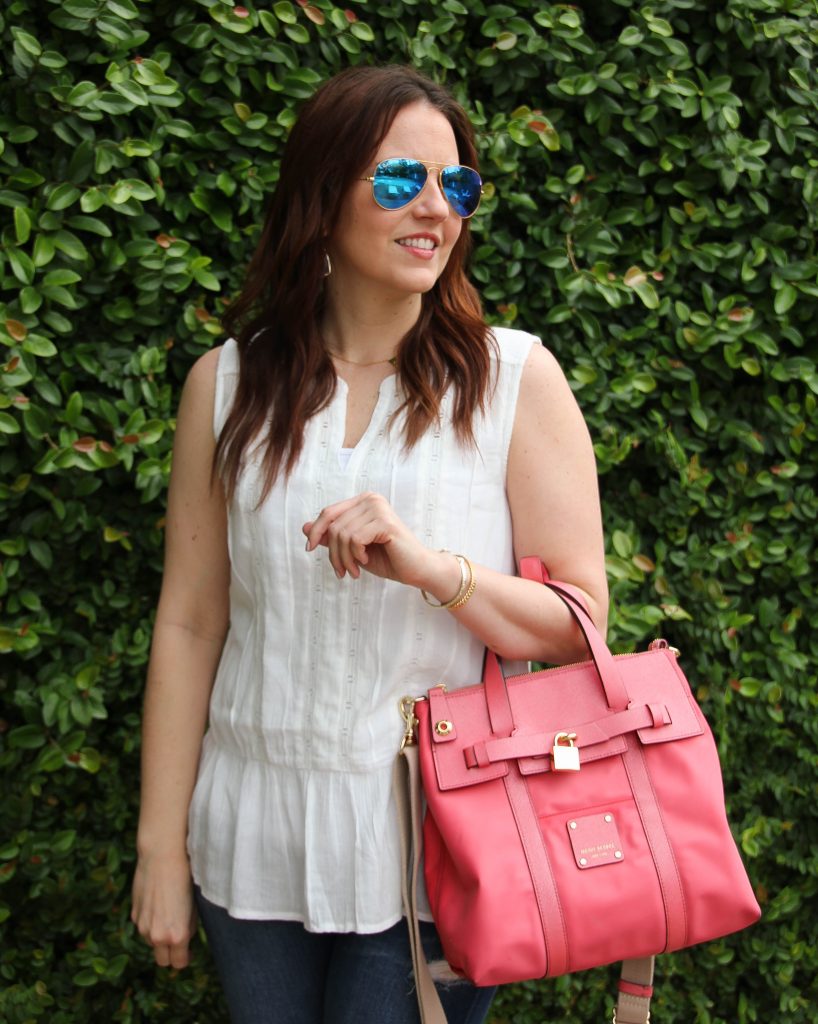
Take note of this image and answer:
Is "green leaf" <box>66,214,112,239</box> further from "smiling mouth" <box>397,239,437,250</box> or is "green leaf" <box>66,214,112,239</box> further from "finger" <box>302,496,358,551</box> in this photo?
Answer: "finger" <box>302,496,358,551</box>

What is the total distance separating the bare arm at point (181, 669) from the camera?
1938mm

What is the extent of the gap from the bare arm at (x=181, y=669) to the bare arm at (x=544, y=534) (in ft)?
1.24

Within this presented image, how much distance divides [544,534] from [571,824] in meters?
0.44

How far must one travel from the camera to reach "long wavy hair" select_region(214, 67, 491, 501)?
184 cm

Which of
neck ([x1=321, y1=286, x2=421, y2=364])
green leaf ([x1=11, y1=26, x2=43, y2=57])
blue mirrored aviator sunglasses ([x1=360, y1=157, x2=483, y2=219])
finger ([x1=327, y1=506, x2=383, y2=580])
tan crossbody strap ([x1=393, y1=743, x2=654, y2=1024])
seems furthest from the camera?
green leaf ([x1=11, y1=26, x2=43, y2=57])

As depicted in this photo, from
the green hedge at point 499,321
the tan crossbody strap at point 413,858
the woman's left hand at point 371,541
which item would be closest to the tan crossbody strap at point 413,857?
the tan crossbody strap at point 413,858

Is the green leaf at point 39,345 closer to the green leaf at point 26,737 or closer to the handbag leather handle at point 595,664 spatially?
the green leaf at point 26,737

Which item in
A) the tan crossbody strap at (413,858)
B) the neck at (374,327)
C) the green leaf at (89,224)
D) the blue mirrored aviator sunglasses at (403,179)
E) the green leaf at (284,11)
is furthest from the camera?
the green leaf at (284,11)

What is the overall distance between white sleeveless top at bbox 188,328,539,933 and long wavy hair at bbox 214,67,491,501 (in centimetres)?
4

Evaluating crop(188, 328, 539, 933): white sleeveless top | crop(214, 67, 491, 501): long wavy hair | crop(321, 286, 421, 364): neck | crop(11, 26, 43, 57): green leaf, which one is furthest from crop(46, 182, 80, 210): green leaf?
crop(188, 328, 539, 933): white sleeveless top

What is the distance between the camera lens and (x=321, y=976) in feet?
6.12

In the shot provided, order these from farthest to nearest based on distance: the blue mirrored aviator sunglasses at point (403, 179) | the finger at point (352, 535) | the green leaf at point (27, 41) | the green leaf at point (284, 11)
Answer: the green leaf at point (284, 11) < the green leaf at point (27, 41) < the blue mirrored aviator sunglasses at point (403, 179) < the finger at point (352, 535)

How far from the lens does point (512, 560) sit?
1874mm

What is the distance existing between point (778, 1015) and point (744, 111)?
2410mm
